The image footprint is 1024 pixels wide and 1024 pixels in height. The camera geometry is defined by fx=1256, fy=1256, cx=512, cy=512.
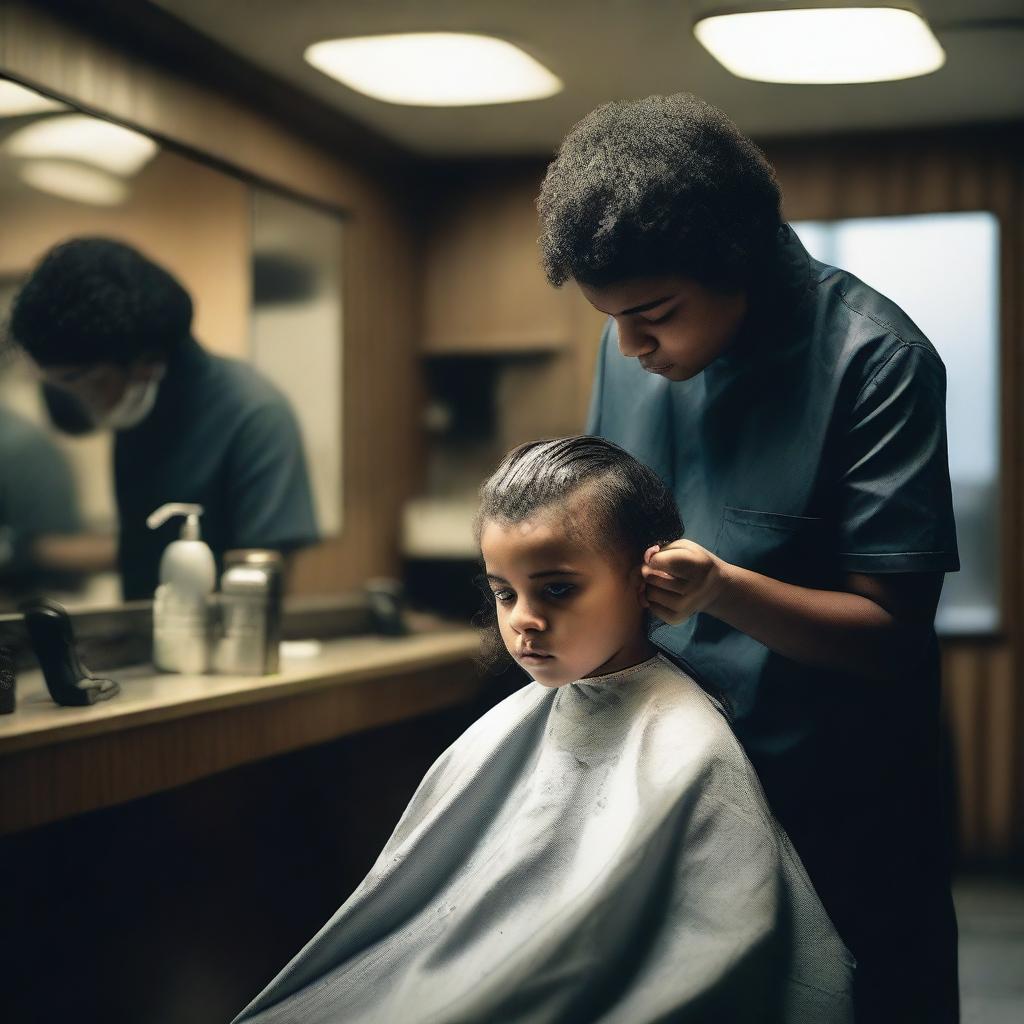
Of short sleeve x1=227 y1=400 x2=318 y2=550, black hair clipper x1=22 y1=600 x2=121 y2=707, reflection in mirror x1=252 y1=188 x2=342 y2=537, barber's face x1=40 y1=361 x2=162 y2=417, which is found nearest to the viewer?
black hair clipper x1=22 y1=600 x2=121 y2=707

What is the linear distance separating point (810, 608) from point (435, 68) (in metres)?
2.78

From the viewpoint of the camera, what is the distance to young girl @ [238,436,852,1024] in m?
1.26

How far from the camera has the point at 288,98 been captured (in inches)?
157

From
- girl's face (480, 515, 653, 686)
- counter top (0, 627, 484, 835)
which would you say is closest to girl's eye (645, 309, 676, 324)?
girl's face (480, 515, 653, 686)

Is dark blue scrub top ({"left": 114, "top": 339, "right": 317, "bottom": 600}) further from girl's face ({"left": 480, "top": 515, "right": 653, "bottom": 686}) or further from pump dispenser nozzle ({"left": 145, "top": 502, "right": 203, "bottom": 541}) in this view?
girl's face ({"left": 480, "top": 515, "right": 653, "bottom": 686})

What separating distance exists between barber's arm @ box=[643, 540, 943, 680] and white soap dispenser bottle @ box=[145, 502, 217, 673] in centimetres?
188

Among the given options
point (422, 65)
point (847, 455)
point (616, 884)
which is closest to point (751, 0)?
point (422, 65)

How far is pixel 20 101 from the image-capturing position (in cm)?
286

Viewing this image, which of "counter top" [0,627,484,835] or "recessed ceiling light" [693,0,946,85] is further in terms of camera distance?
"recessed ceiling light" [693,0,946,85]

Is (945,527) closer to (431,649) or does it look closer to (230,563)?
(230,563)

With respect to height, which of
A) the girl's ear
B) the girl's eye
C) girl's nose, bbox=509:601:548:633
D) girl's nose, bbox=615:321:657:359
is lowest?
girl's nose, bbox=509:601:548:633

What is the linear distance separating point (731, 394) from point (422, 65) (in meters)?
2.48

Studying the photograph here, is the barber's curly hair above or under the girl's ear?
above

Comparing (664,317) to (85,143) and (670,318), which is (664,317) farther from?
(85,143)
